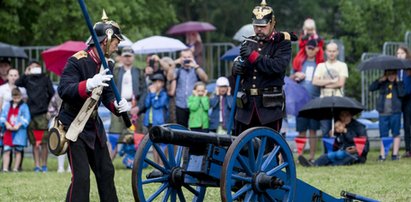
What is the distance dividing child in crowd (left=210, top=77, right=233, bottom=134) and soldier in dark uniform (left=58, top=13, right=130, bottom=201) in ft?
23.1

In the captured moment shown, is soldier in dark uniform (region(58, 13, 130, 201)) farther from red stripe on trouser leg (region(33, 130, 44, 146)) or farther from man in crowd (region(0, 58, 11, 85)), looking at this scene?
man in crowd (region(0, 58, 11, 85))

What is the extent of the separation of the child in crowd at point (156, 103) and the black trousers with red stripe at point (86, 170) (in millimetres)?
6930

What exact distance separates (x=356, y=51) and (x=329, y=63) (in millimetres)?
11583

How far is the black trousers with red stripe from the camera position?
8.90 meters

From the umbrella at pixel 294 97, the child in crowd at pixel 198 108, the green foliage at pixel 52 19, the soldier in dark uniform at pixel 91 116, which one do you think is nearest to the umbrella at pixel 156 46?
the child in crowd at pixel 198 108

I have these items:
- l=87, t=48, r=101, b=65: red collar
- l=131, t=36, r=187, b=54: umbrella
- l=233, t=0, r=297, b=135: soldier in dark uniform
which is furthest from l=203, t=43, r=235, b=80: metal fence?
l=87, t=48, r=101, b=65: red collar

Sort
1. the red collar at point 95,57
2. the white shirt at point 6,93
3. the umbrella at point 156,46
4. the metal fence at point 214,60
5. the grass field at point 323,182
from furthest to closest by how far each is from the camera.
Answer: the metal fence at point 214,60 < the umbrella at point 156,46 < the white shirt at point 6,93 < the grass field at point 323,182 < the red collar at point 95,57

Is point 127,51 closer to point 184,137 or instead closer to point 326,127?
point 326,127

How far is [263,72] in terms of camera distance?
9.95 meters

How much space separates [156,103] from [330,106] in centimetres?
269

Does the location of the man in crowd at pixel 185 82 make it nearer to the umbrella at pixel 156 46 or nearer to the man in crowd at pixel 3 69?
the umbrella at pixel 156 46

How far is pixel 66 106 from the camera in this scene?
907 cm

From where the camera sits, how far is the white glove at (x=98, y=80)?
8672mm

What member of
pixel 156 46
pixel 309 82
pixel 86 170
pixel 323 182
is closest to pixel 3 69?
pixel 156 46
